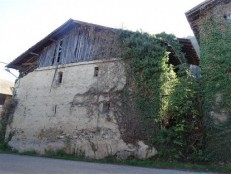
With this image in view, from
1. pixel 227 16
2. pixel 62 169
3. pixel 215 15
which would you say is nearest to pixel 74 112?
pixel 62 169

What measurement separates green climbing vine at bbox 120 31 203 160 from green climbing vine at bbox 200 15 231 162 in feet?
1.87

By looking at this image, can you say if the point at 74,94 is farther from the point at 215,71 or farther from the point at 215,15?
the point at 215,15

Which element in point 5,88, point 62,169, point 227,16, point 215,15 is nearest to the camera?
point 62,169

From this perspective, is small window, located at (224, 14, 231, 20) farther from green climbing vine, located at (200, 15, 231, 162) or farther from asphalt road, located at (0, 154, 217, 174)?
asphalt road, located at (0, 154, 217, 174)

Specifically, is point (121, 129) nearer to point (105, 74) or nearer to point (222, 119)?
point (105, 74)

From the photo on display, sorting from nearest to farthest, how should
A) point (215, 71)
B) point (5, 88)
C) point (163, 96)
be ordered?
point (215, 71) < point (163, 96) < point (5, 88)

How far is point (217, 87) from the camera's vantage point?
1324cm

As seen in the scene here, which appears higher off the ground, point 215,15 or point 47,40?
point 47,40

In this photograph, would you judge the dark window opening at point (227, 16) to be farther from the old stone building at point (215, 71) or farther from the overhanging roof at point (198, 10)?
the overhanging roof at point (198, 10)

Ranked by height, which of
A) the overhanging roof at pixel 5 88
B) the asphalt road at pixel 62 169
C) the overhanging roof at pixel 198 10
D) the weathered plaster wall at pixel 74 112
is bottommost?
the asphalt road at pixel 62 169

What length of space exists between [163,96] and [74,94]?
5.85 m

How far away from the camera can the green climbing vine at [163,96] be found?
43.2 feet

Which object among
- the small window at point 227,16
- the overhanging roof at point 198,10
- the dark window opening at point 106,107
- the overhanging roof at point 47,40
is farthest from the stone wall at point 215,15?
the dark window opening at point 106,107

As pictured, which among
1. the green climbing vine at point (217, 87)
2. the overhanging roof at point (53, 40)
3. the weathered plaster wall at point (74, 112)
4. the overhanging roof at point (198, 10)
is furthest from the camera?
the overhanging roof at point (53, 40)
